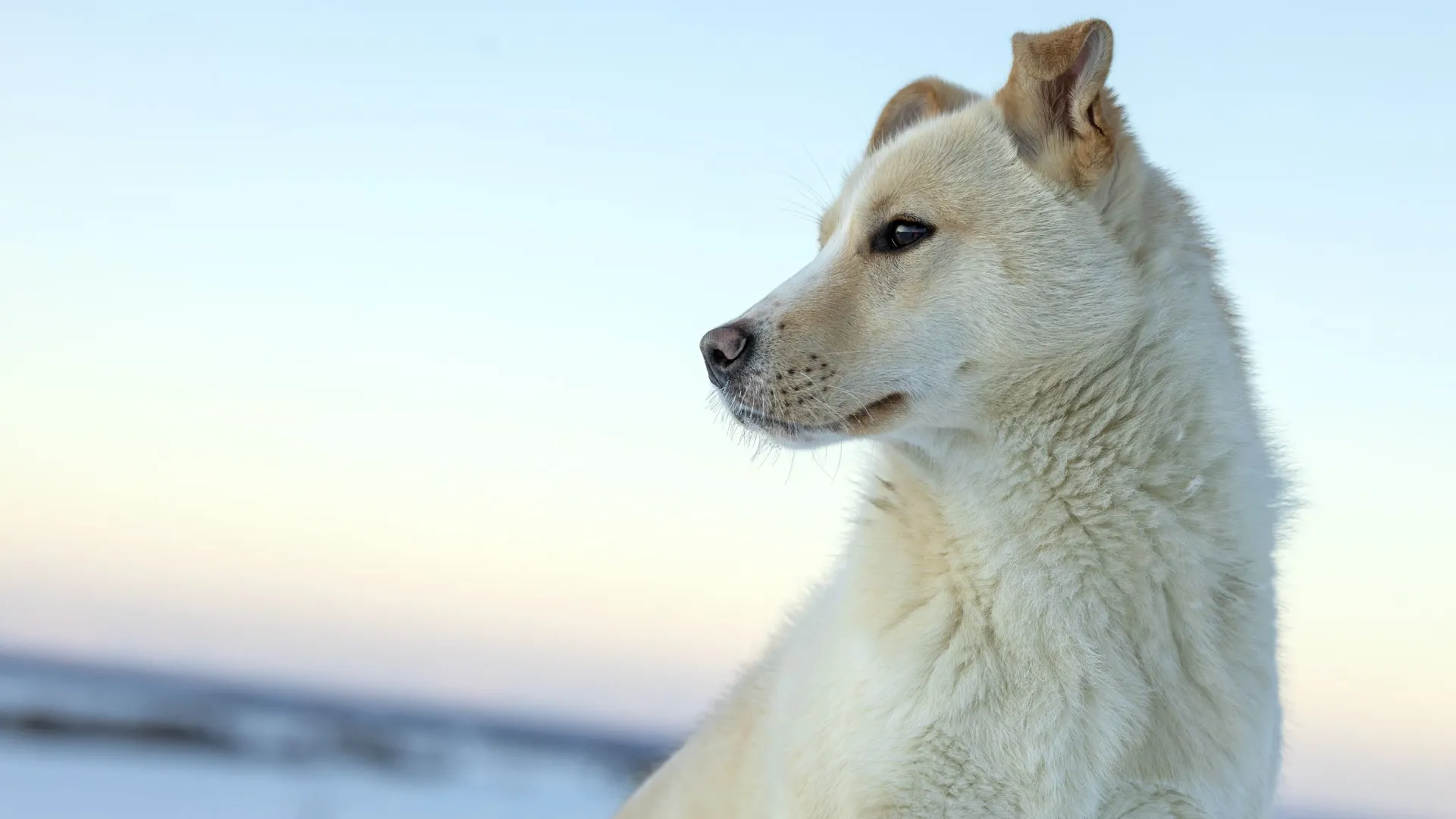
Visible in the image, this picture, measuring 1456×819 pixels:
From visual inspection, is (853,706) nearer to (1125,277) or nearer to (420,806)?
(1125,277)

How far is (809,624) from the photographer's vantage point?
10.8 ft

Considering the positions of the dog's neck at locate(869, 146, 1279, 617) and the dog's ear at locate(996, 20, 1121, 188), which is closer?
the dog's neck at locate(869, 146, 1279, 617)

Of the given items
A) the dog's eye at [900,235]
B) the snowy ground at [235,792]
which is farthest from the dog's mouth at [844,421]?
the snowy ground at [235,792]

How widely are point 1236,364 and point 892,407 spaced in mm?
931

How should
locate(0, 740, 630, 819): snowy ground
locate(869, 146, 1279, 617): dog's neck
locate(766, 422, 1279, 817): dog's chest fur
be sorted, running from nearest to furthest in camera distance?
locate(766, 422, 1279, 817): dog's chest fur
locate(869, 146, 1279, 617): dog's neck
locate(0, 740, 630, 819): snowy ground

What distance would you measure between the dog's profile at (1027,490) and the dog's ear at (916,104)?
1.91 feet

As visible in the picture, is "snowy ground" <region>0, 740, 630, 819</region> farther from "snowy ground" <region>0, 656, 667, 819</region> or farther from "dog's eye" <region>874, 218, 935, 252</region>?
"dog's eye" <region>874, 218, 935, 252</region>

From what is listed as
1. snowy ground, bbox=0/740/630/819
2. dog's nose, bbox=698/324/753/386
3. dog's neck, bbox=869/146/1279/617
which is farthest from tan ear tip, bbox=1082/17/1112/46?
snowy ground, bbox=0/740/630/819

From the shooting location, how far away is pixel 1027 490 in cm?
286

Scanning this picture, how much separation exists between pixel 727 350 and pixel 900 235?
0.56 m

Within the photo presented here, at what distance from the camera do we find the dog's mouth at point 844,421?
297cm

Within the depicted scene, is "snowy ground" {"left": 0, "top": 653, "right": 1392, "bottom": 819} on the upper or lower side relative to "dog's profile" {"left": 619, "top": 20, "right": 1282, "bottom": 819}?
upper

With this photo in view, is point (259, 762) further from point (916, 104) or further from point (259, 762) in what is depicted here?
point (916, 104)

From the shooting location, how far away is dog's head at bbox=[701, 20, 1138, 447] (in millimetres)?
2916
